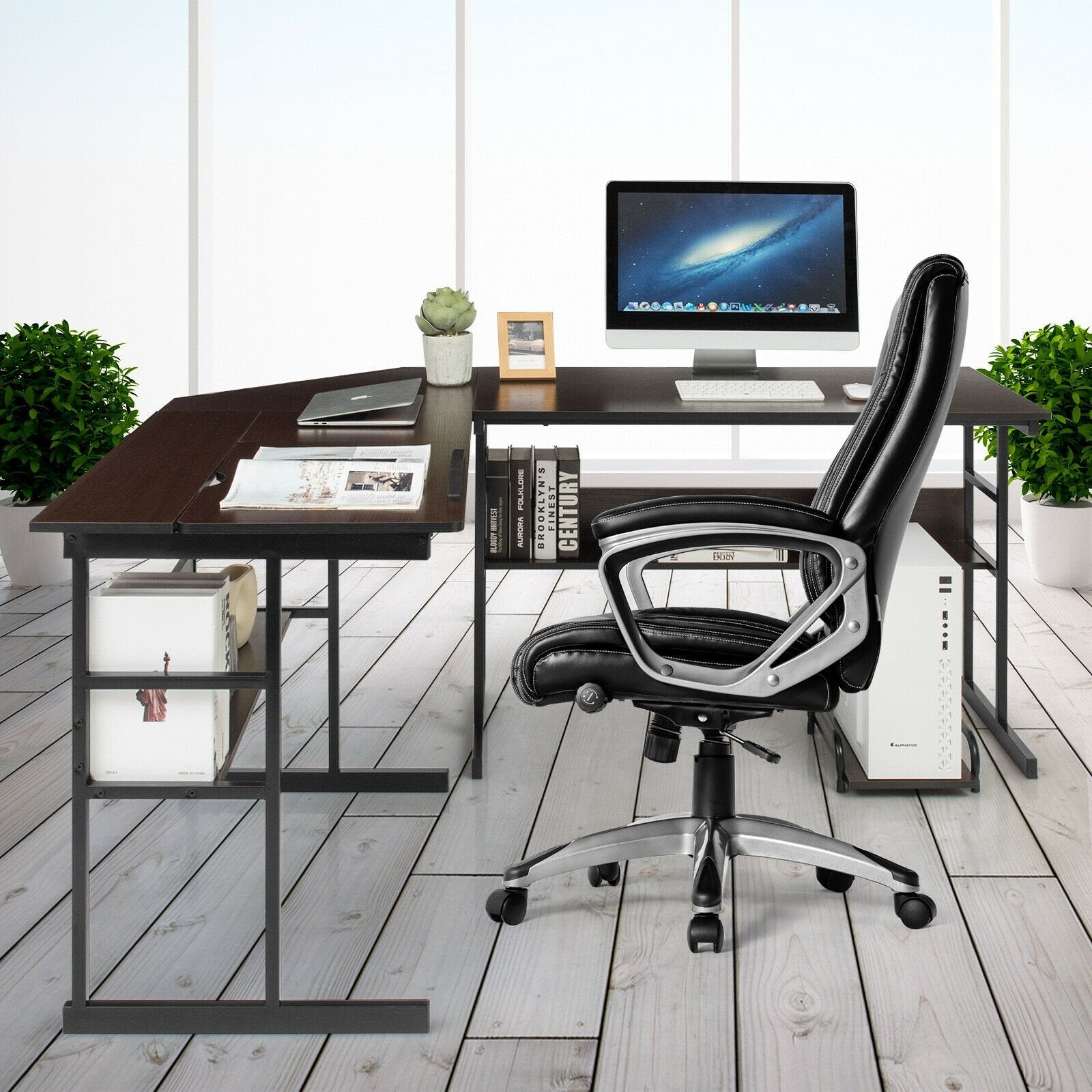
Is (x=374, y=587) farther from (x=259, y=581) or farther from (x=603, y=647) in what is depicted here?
(x=603, y=647)

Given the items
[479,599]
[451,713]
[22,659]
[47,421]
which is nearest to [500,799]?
[479,599]

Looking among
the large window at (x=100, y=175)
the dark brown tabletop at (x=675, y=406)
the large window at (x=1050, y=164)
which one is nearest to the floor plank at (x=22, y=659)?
the dark brown tabletop at (x=675, y=406)

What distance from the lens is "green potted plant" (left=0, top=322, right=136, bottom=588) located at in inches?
167

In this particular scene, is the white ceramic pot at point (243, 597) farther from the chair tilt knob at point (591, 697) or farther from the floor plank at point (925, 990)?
the floor plank at point (925, 990)

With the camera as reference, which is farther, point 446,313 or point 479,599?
point 446,313

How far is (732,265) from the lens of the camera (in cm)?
312

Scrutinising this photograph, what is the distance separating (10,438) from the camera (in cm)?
421

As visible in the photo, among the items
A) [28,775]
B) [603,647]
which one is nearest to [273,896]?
[603,647]

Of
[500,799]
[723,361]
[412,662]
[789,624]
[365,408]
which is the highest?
[723,361]

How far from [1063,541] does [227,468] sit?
3.16 m

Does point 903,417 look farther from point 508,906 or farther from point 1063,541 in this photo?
point 1063,541

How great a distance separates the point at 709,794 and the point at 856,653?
14.5 inches

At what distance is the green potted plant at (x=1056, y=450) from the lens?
163 inches

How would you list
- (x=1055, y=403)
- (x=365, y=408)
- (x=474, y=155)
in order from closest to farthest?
(x=365, y=408)
(x=1055, y=403)
(x=474, y=155)
